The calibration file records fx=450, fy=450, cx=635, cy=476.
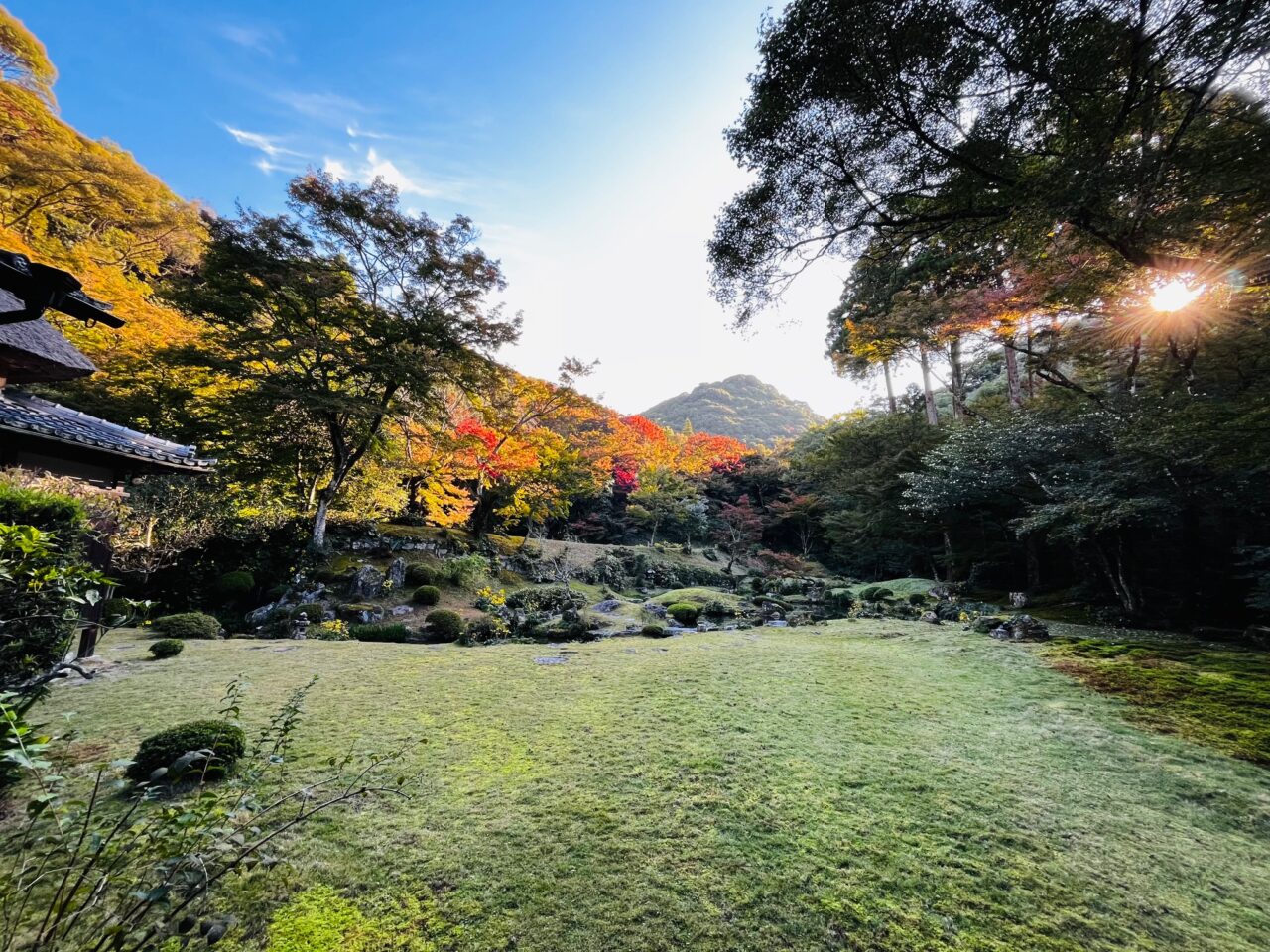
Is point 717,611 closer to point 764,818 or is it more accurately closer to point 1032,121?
point 764,818

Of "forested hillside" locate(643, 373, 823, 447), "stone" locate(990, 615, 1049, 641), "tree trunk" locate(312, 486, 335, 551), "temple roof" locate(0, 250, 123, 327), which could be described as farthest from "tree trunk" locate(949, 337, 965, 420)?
"forested hillside" locate(643, 373, 823, 447)

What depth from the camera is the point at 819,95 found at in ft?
12.8

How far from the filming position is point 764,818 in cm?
232

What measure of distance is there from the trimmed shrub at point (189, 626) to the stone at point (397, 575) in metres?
2.90

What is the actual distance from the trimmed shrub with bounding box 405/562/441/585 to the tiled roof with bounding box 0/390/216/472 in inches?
222

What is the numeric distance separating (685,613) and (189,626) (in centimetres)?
792

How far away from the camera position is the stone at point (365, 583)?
884 cm

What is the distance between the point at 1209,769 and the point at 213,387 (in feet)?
48.8

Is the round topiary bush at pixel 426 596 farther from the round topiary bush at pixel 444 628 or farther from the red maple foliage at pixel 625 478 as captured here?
the red maple foliage at pixel 625 478

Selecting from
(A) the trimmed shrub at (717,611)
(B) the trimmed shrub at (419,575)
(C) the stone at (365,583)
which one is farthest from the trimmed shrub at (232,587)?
(A) the trimmed shrub at (717,611)

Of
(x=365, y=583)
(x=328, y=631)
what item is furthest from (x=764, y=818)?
(x=365, y=583)

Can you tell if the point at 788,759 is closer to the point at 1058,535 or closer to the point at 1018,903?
the point at 1018,903

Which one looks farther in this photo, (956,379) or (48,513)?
(956,379)

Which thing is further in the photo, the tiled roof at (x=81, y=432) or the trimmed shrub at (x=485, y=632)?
the trimmed shrub at (x=485, y=632)
